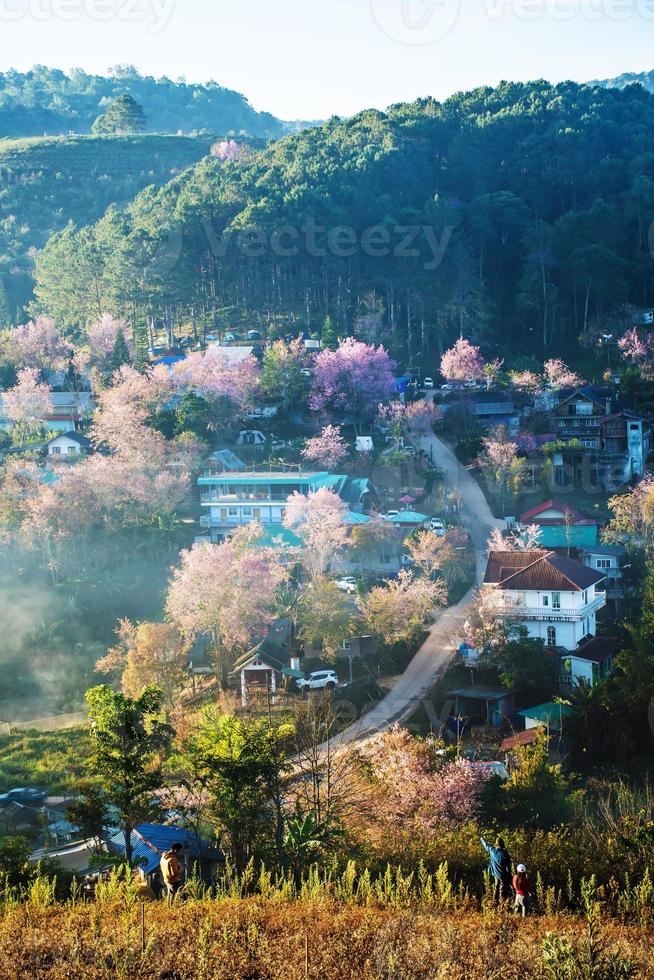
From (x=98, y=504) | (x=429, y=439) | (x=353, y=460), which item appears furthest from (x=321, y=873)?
(x=429, y=439)

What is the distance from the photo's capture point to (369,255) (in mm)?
39062

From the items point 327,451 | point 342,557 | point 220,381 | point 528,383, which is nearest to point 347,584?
point 342,557

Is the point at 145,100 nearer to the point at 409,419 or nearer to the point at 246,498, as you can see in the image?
the point at 409,419

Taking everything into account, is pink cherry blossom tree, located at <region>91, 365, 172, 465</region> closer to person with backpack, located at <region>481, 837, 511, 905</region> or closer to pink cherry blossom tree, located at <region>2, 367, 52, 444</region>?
pink cherry blossom tree, located at <region>2, 367, 52, 444</region>

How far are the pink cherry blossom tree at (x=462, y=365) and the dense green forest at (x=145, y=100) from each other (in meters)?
61.1

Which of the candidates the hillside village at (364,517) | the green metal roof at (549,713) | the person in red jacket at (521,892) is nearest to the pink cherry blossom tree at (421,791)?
the hillside village at (364,517)

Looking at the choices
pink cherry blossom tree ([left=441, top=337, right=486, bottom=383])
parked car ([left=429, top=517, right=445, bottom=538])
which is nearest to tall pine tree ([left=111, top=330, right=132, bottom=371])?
pink cherry blossom tree ([left=441, top=337, right=486, bottom=383])

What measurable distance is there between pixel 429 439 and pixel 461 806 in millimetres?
19262

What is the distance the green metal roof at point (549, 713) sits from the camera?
17.3 meters

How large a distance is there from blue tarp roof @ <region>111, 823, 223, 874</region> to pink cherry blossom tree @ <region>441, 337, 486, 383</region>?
22.9 m

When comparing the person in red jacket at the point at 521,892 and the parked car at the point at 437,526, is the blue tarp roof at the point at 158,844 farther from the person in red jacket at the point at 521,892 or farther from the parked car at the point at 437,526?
the parked car at the point at 437,526

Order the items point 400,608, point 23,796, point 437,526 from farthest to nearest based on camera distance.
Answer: point 437,526 < point 400,608 < point 23,796

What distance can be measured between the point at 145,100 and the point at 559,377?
2849 inches

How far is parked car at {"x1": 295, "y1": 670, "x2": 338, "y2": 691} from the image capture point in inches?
771
